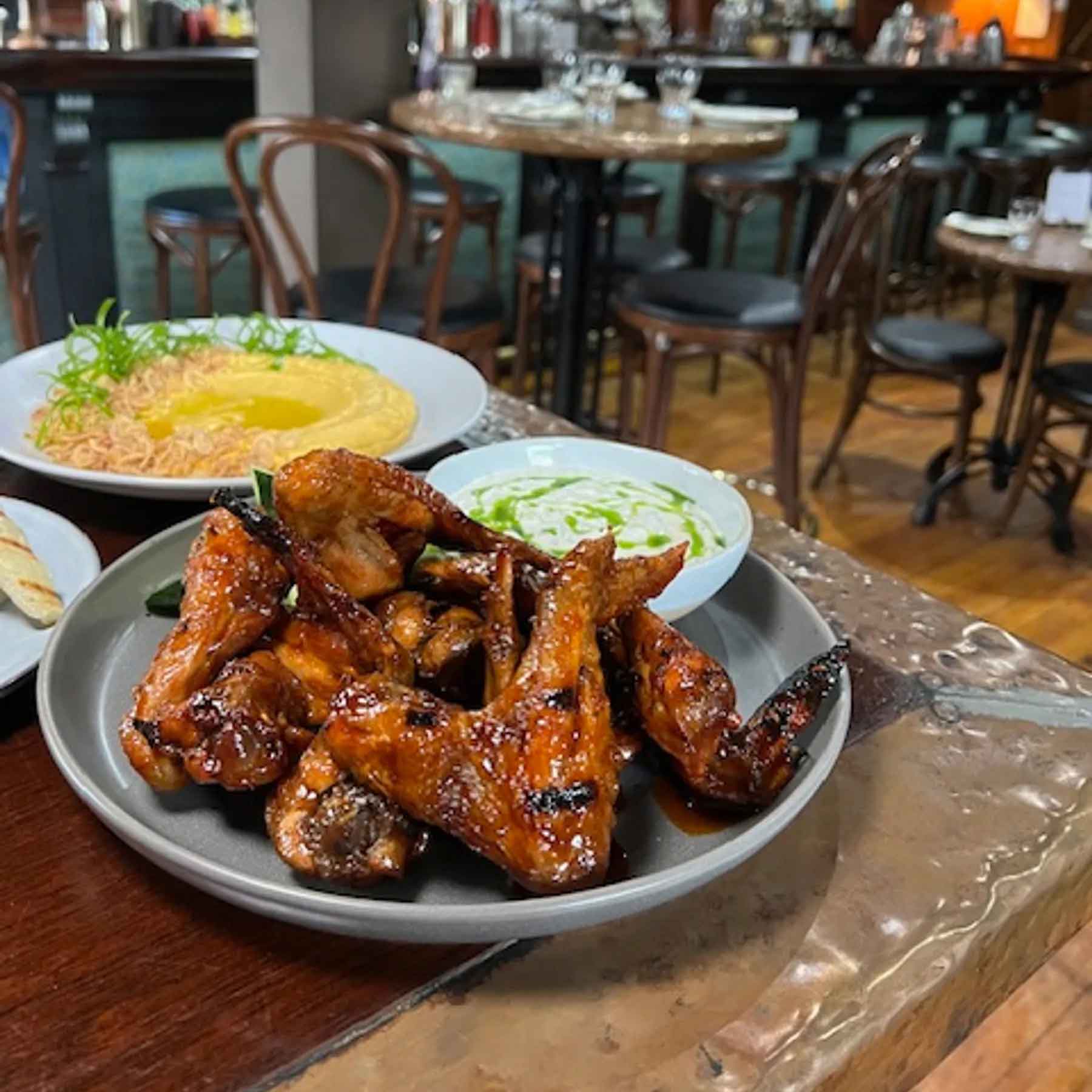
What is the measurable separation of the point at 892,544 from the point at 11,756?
314cm

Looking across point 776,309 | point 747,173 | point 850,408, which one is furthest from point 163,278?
point 747,173

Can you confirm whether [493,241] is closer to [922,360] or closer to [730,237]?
[730,237]

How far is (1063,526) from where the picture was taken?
11.7 ft

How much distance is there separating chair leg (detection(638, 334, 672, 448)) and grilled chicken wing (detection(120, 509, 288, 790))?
251cm

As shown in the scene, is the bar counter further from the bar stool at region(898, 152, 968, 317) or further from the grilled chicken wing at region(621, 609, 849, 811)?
the grilled chicken wing at region(621, 609, 849, 811)

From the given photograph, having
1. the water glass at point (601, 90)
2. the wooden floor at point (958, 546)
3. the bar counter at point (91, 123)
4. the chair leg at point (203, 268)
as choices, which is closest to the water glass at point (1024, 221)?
the wooden floor at point (958, 546)

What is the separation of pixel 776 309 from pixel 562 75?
1270 millimetres

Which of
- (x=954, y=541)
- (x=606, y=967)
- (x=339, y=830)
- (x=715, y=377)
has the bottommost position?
(x=954, y=541)

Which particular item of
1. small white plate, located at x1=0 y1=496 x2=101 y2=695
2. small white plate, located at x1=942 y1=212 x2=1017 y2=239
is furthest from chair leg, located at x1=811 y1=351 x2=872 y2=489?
small white plate, located at x1=0 y1=496 x2=101 y2=695

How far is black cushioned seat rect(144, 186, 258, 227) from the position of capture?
3486 millimetres

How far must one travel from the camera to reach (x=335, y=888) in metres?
0.59

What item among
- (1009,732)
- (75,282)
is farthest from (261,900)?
(75,282)

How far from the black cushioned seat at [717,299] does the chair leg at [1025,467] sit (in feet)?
2.82

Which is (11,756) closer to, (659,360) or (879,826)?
(879,826)
